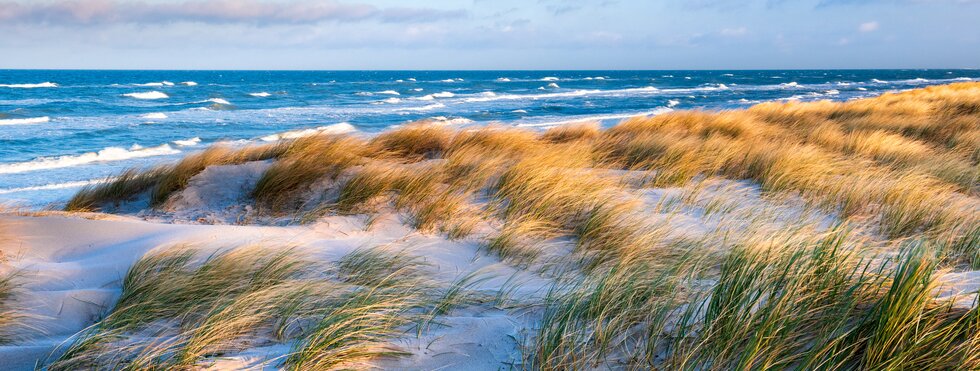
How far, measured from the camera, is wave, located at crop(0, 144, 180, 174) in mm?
12945

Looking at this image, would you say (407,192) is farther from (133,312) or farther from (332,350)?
(332,350)

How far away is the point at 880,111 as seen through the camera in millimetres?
12266

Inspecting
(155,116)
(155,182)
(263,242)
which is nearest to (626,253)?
(263,242)

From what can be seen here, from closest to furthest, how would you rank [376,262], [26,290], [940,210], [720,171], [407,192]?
[26,290] → [376,262] → [940,210] → [407,192] → [720,171]

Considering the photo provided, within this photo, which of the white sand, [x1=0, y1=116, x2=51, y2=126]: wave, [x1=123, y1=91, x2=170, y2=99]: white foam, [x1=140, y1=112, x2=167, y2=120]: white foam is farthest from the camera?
[x1=123, y1=91, x2=170, y2=99]: white foam

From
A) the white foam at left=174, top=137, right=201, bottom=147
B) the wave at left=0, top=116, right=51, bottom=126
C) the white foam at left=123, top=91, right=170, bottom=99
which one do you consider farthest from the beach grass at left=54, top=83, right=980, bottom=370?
the white foam at left=123, top=91, right=170, bottom=99

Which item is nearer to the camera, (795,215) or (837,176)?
(795,215)

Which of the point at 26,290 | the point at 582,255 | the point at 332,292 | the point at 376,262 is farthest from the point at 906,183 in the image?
the point at 26,290

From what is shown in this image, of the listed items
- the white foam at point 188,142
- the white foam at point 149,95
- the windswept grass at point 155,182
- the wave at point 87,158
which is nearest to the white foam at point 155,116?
the white foam at point 188,142

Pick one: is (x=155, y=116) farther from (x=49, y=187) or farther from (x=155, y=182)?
(x=155, y=182)

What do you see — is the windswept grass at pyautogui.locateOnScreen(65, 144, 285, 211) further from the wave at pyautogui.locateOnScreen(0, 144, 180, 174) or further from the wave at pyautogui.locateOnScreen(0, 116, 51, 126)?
the wave at pyautogui.locateOnScreen(0, 116, 51, 126)

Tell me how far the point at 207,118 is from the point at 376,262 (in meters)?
23.5

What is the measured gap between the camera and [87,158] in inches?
557

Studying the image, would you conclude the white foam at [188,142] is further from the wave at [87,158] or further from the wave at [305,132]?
the wave at [305,132]
